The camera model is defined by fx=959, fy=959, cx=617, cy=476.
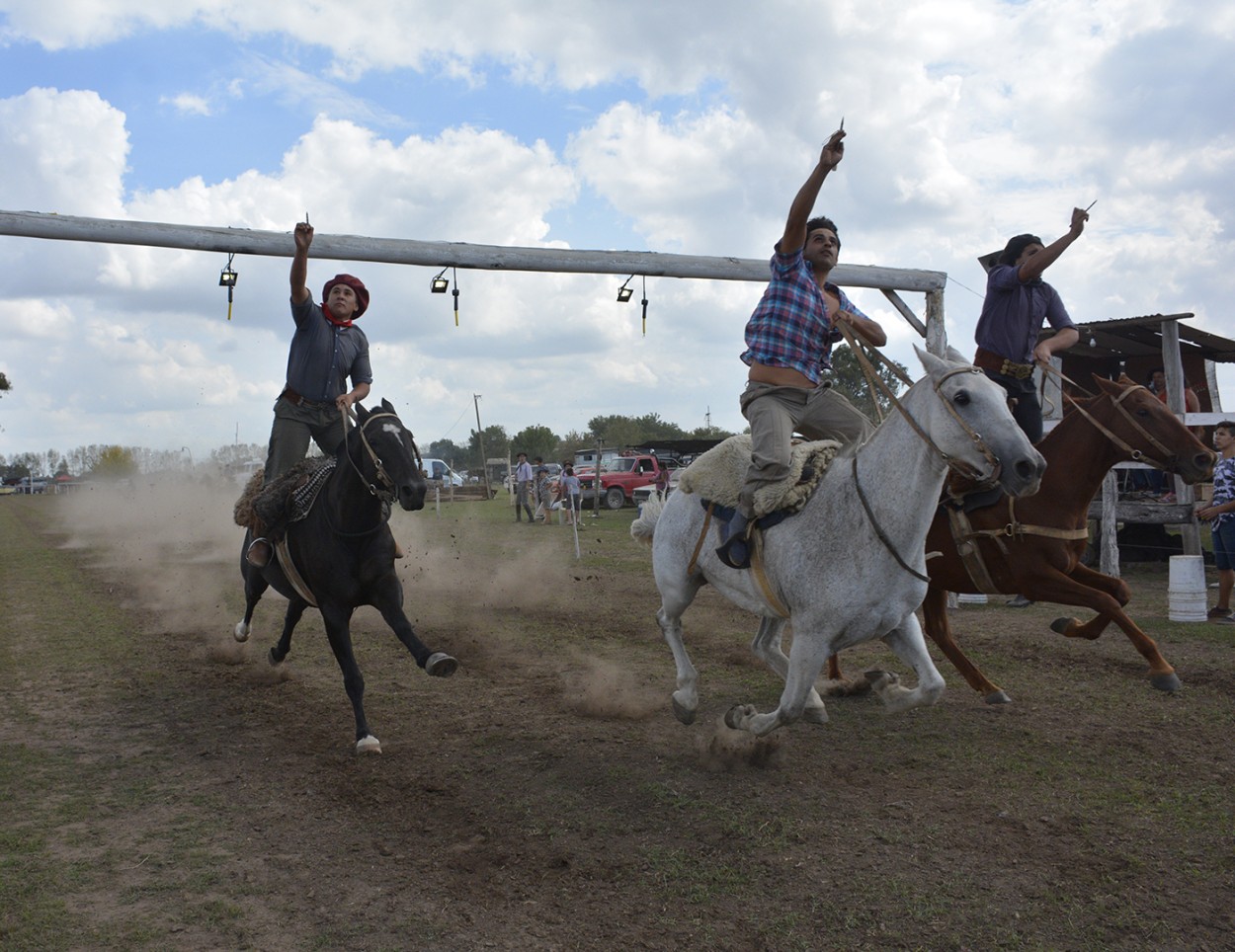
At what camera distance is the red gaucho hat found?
296 inches

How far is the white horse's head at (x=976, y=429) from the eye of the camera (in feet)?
14.3

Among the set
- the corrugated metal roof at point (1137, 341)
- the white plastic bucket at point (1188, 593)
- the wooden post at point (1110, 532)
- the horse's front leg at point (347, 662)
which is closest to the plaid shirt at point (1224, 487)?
the white plastic bucket at point (1188, 593)

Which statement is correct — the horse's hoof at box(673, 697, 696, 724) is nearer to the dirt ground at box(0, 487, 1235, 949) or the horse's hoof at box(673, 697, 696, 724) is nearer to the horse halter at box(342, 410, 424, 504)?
the dirt ground at box(0, 487, 1235, 949)

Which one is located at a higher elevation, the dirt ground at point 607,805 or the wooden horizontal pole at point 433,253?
the wooden horizontal pole at point 433,253

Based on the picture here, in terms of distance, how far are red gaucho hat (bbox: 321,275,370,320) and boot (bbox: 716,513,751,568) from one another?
383 cm

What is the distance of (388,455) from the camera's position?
21.0 feet

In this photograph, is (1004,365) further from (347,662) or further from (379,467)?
(347,662)

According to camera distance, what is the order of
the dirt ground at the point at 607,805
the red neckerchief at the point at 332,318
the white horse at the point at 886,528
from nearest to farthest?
the dirt ground at the point at 607,805, the white horse at the point at 886,528, the red neckerchief at the point at 332,318

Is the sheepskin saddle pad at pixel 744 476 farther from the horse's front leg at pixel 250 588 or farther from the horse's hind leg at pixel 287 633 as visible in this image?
the horse's front leg at pixel 250 588

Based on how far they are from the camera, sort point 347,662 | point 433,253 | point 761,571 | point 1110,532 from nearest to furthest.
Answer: point 761,571, point 347,662, point 433,253, point 1110,532

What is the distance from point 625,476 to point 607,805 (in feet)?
104

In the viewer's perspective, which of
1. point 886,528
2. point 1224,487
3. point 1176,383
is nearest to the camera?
point 886,528

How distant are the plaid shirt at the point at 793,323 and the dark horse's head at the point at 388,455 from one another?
7.57 ft

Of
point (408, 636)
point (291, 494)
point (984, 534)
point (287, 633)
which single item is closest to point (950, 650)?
point (984, 534)
